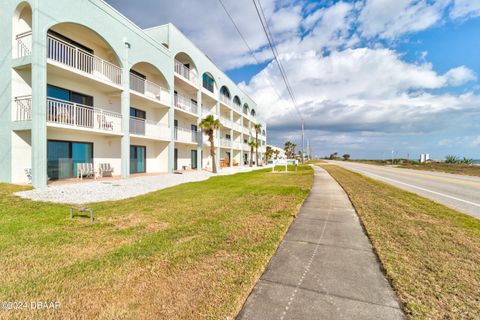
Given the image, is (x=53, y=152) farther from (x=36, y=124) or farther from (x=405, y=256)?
(x=405, y=256)

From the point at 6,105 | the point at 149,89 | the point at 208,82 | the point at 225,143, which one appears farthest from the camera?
the point at 225,143

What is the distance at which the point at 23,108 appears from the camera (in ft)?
35.9

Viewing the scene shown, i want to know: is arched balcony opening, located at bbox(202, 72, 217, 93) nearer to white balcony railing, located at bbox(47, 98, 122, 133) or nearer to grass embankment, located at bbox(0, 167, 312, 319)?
white balcony railing, located at bbox(47, 98, 122, 133)

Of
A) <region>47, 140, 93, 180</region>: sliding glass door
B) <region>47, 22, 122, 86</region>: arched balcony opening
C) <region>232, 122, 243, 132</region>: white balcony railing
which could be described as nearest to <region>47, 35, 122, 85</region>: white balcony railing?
<region>47, 22, 122, 86</region>: arched balcony opening

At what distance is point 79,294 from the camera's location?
8.73ft

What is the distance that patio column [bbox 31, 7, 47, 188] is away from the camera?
992cm

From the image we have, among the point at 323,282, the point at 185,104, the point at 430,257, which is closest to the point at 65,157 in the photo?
the point at 185,104

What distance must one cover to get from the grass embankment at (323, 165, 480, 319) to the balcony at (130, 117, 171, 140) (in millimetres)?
15554

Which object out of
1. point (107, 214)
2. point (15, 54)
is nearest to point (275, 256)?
point (107, 214)

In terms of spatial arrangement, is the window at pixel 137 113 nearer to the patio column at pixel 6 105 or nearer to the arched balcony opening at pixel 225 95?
the patio column at pixel 6 105

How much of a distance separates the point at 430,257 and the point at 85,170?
1613 cm

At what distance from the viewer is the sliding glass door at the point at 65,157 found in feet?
40.1

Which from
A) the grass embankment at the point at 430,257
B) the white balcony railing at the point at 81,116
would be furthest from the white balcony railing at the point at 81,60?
the grass embankment at the point at 430,257

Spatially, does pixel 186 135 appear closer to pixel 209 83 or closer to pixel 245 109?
pixel 209 83
